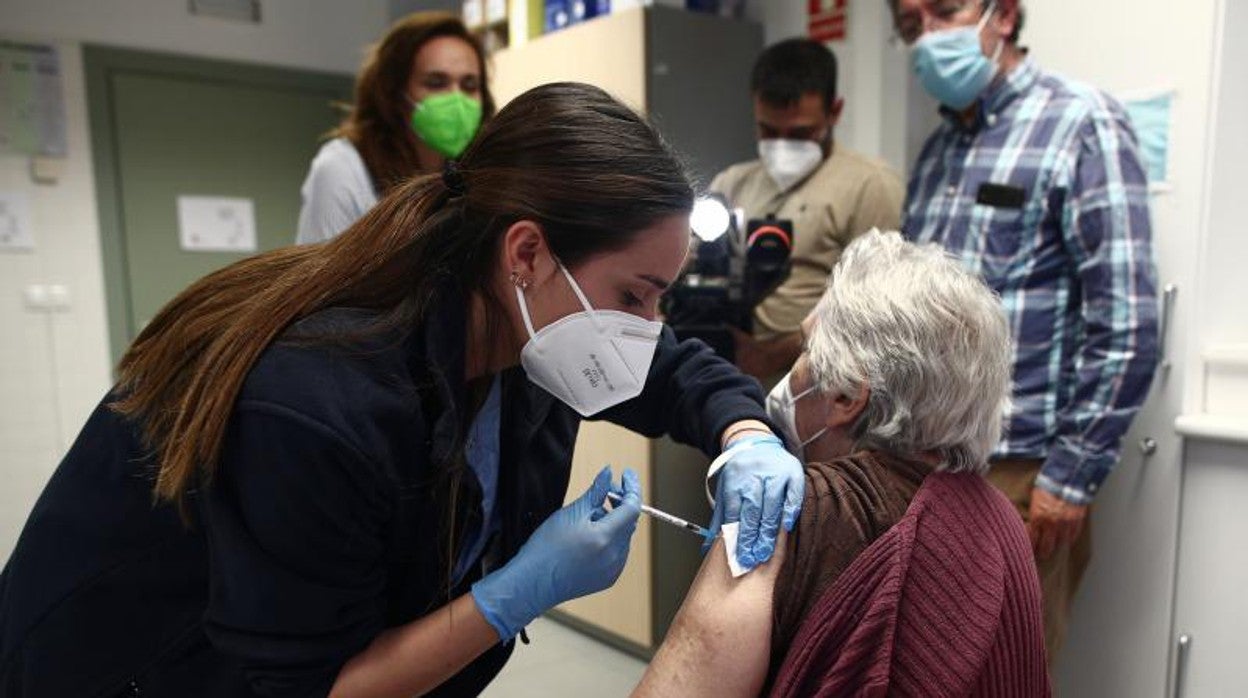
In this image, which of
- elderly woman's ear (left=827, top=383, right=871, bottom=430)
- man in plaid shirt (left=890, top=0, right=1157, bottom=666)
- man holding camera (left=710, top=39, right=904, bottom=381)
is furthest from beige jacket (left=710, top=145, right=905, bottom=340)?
elderly woman's ear (left=827, top=383, right=871, bottom=430)

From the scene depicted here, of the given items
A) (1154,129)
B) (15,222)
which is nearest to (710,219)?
(1154,129)

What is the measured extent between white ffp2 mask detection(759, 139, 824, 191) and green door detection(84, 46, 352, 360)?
242cm

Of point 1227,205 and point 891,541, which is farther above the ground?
point 1227,205

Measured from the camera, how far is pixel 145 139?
11.1ft

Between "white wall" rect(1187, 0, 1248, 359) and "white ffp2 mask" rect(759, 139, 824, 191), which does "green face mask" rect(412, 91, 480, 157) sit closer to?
"white ffp2 mask" rect(759, 139, 824, 191)

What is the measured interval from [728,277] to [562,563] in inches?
37.5

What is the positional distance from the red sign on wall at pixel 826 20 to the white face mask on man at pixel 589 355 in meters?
1.70

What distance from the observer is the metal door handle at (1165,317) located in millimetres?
1790

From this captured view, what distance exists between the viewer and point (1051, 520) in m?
1.59

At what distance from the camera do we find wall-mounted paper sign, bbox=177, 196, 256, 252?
3.50 meters

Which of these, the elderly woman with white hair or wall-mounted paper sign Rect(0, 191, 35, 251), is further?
wall-mounted paper sign Rect(0, 191, 35, 251)

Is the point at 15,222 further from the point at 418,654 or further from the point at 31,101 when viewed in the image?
the point at 418,654

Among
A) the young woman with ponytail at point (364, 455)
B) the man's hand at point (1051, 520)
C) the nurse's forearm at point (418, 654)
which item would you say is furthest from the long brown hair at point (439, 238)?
the man's hand at point (1051, 520)

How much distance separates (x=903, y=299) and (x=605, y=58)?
1.69m
